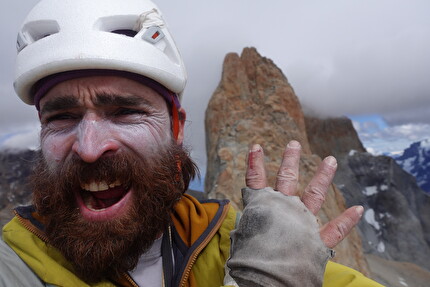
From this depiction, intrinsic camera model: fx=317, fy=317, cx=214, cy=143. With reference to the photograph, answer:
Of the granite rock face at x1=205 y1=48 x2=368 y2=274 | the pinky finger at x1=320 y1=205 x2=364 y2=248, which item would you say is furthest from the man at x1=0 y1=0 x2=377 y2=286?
the granite rock face at x1=205 y1=48 x2=368 y2=274

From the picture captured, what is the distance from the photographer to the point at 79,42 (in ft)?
5.88

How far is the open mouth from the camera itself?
175 centimetres

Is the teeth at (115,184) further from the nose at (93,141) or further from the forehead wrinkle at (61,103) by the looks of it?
the forehead wrinkle at (61,103)

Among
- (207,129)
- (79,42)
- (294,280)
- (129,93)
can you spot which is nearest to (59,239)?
(129,93)

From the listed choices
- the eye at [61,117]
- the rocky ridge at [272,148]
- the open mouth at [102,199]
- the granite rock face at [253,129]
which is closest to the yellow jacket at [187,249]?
the open mouth at [102,199]

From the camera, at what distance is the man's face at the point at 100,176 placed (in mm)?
1704

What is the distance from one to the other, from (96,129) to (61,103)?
27 cm

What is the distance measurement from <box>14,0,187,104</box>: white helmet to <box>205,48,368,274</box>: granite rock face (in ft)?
21.6

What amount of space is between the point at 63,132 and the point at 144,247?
0.82 metres

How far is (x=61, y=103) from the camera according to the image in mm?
1800

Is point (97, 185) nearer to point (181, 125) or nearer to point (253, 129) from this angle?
point (181, 125)

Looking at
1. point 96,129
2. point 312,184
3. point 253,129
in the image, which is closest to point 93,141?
point 96,129

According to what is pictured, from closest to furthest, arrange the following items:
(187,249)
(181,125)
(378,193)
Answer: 1. (187,249)
2. (181,125)
3. (378,193)

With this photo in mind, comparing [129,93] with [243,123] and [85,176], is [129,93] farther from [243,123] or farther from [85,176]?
[243,123]
